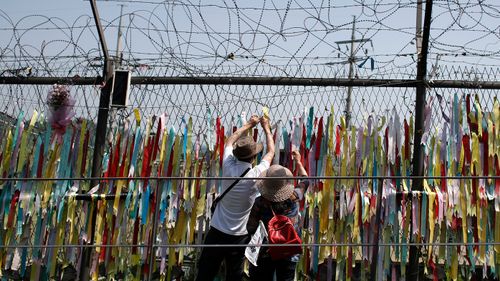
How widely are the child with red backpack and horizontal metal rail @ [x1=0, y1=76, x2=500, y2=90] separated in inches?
38.5

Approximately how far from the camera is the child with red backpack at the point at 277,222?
490 cm

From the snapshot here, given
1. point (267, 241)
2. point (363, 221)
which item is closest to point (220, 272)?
point (267, 241)

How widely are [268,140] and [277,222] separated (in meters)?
0.77

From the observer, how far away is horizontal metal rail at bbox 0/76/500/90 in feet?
18.6

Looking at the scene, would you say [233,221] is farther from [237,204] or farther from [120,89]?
[120,89]

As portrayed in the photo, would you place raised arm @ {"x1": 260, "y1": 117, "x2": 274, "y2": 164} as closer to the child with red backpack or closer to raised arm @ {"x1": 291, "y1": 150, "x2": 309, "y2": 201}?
the child with red backpack

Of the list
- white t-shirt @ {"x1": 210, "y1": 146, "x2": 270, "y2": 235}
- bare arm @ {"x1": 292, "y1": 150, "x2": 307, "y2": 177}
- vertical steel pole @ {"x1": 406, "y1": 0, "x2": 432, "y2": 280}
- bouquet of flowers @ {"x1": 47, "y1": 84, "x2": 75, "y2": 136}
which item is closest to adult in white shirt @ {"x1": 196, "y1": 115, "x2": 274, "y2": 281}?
white t-shirt @ {"x1": 210, "y1": 146, "x2": 270, "y2": 235}

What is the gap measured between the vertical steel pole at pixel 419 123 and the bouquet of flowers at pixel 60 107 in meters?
2.92

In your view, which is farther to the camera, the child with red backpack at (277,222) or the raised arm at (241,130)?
the raised arm at (241,130)

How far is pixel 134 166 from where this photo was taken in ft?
19.7

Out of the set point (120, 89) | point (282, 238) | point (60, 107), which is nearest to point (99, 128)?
point (120, 89)

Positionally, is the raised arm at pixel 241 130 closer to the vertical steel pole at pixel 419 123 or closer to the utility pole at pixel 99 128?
the utility pole at pixel 99 128

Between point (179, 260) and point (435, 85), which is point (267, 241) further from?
point (435, 85)

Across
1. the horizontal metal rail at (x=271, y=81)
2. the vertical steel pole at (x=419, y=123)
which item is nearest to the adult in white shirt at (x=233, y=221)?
the horizontal metal rail at (x=271, y=81)
